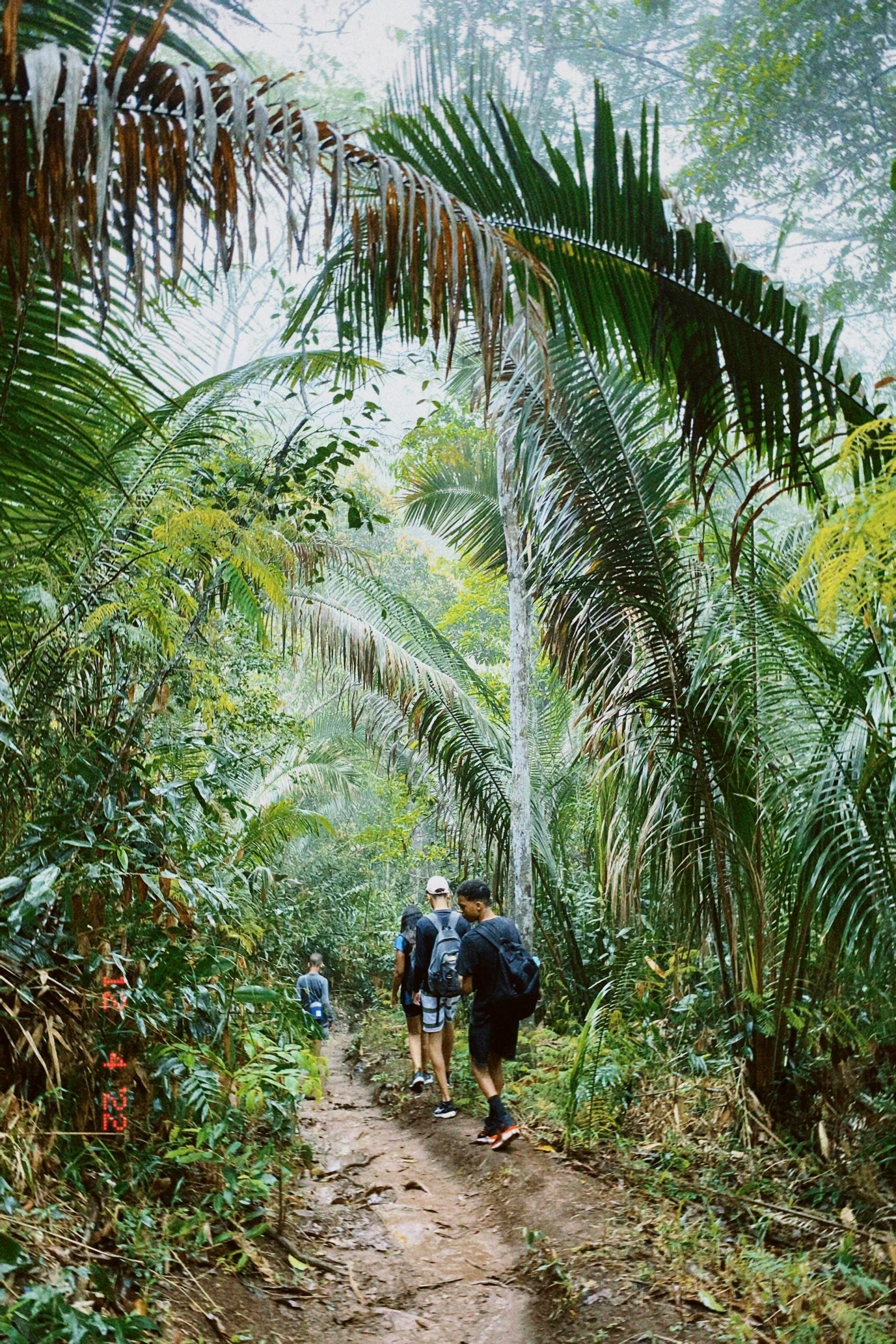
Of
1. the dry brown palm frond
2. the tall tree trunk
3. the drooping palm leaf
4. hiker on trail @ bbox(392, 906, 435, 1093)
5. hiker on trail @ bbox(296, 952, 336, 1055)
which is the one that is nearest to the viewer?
the dry brown palm frond

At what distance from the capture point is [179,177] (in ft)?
6.48

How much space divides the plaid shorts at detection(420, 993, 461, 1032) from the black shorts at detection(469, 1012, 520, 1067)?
37.8 inches

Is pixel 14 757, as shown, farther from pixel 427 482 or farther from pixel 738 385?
pixel 427 482

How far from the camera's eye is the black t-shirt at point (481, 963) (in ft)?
19.8

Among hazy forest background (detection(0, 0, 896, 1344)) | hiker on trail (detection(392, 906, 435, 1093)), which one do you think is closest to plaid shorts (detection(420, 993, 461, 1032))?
hiker on trail (detection(392, 906, 435, 1093))

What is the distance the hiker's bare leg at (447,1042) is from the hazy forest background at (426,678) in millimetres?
605

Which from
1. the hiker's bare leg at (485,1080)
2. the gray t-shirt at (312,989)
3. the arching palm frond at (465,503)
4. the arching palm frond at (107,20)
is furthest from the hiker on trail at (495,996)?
the arching palm frond at (107,20)

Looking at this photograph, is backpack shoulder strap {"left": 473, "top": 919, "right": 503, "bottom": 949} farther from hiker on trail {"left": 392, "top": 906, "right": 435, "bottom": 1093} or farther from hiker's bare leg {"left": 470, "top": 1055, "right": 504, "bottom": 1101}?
hiker on trail {"left": 392, "top": 906, "right": 435, "bottom": 1093}

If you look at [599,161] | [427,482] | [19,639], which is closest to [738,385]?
[599,161]

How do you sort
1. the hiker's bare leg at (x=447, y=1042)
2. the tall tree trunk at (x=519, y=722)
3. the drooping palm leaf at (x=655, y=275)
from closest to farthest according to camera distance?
the drooping palm leaf at (x=655, y=275)
the hiker's bare leg at (x=447, y=1042)
the tall tree trunk at (x=519, y=722)

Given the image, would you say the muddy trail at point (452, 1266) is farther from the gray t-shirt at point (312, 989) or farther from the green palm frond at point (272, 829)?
the gray t-shirt at point (312, 989)

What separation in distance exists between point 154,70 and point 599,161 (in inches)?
59.4

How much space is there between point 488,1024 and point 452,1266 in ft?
5.31

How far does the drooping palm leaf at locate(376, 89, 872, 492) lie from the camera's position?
9.78 ft
